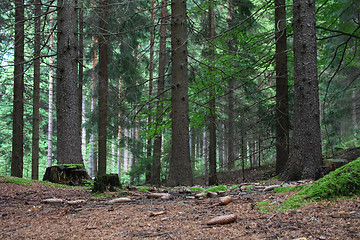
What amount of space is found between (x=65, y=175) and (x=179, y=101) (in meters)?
3.54

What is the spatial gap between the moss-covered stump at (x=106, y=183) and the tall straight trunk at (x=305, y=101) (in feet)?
11.5

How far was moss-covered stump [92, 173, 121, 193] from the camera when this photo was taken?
217 inches

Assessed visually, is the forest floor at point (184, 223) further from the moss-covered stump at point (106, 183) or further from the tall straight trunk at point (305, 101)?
the tall straight trunk at point (305, 101)

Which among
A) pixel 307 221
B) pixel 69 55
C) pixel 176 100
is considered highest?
pixel 69 55

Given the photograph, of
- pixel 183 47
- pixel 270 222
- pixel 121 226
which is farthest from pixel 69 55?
pixel 270 222

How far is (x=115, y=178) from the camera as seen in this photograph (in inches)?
231

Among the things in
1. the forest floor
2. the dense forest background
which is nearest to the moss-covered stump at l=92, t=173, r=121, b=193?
the forest floor

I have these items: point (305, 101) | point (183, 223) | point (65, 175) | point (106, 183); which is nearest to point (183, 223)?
point (183, 223)

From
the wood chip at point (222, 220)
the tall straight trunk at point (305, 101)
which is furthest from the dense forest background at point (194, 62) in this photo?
the wood chip at point (222, 220)

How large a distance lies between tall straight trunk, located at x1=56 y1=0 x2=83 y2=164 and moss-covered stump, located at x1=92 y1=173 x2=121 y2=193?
9.17 ft

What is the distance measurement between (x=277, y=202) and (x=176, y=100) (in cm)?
515

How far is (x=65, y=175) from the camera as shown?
24.0 feet

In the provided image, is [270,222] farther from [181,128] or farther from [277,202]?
[181,128]

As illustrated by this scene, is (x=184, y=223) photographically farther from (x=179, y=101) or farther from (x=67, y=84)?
(x=67, y=84)
